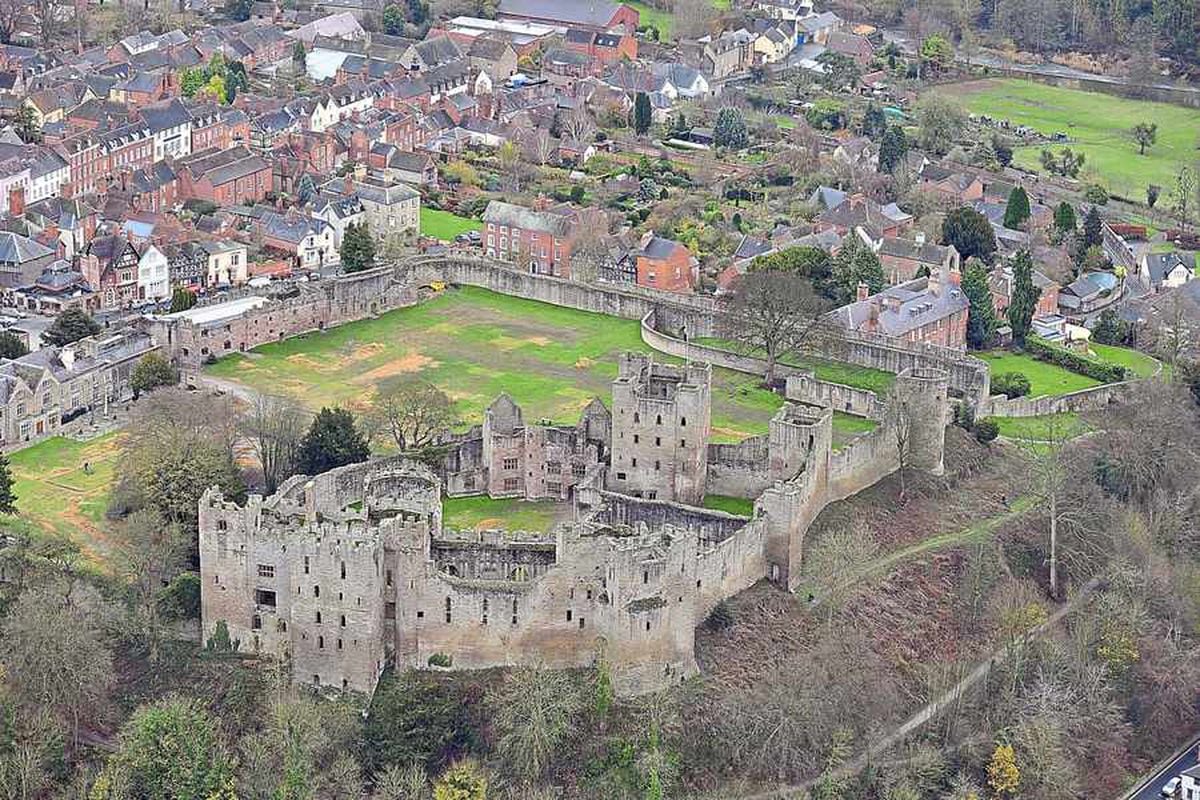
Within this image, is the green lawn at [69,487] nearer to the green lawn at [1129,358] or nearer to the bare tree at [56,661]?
the bare tree at [56,661]

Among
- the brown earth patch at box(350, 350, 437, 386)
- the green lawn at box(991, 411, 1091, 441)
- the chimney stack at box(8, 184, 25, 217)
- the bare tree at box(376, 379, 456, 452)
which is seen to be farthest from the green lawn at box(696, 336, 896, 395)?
the chimney stack at box(8, 184, 25, 217)

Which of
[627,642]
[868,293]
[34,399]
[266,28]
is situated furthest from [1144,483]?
[266,28]

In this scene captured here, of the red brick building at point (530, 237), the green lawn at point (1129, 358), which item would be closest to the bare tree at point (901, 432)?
the green lawn at point (1129, 358)

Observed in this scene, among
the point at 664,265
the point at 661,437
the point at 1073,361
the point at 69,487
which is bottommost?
the point at 69,487

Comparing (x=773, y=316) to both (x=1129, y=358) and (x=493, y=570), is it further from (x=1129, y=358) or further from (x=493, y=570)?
(x=493, y=570)

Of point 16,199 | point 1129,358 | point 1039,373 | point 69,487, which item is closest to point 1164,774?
point 1039,373
